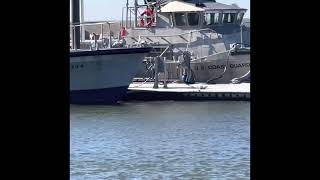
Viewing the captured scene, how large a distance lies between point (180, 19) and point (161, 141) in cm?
2351

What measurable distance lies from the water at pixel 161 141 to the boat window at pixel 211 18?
10.1m

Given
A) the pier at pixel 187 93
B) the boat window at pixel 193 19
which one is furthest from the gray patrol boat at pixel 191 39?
the pier at pixel 187 93

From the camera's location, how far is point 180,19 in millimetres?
53125

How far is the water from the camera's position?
22781 millimetres

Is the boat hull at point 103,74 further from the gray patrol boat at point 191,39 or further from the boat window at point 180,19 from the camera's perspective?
the boat window at point 180,19

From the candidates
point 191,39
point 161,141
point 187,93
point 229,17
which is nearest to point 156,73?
point 187,93

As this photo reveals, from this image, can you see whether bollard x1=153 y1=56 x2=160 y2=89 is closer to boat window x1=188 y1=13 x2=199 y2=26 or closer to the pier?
the pier

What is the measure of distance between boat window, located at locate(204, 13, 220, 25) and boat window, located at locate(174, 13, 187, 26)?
1.12m

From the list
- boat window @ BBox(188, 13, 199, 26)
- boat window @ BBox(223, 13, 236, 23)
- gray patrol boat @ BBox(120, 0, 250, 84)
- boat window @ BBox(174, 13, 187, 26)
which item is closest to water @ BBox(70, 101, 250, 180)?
gray patrol boat @ BBox(120, 0, 250, 84)

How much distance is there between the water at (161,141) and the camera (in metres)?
22.8
